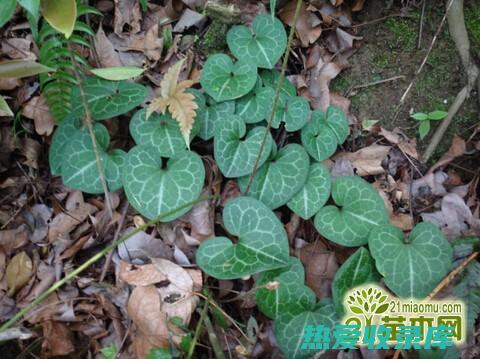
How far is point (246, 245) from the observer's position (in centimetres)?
222

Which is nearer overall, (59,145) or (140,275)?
(140,275)

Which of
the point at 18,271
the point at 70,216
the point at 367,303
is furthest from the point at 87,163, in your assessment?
the point at 367,303

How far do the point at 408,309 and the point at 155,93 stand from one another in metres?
1.83

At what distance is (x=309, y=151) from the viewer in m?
2.45

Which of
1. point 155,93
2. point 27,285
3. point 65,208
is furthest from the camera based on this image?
point 155,93

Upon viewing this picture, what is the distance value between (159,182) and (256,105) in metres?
0.71

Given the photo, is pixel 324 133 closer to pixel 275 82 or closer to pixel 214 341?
pixel 275 82

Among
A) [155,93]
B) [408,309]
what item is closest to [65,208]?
[155,93]

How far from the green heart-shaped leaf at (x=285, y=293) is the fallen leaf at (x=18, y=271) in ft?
3.93

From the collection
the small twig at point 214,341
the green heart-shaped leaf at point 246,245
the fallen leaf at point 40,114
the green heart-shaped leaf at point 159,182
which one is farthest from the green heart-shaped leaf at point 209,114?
the small twig at point 214,341

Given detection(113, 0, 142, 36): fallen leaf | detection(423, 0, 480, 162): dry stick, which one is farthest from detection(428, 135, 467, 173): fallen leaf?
detection(113, 0, 142, 36): fallen leaf

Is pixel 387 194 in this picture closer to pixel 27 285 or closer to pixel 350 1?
pixel 350 1

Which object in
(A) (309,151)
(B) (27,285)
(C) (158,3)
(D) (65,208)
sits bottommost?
(B) (27,285)

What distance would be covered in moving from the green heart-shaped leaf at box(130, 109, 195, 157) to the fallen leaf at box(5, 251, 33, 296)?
33.4 inches
